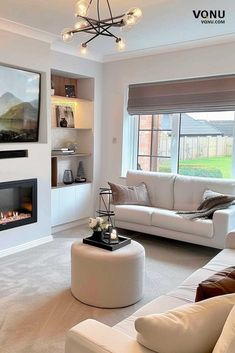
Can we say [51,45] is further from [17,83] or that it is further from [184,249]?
[184,249]

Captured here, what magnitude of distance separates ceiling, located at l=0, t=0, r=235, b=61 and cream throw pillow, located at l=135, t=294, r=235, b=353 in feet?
9.34

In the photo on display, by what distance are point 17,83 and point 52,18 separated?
878 millimetres

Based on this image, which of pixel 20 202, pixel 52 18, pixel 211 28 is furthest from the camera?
pixel 20 202

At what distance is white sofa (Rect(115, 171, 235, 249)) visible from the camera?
12.8 feet

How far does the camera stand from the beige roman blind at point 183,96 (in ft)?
14.9

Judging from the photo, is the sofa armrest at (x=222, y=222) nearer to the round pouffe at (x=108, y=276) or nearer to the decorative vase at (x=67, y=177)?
the round pouffe at (x=108, y=276)

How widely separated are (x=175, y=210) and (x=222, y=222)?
0.93m

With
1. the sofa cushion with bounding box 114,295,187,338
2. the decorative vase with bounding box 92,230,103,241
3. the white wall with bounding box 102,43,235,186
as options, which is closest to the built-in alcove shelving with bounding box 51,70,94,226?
the white wall with bounding box 102,43,235,186

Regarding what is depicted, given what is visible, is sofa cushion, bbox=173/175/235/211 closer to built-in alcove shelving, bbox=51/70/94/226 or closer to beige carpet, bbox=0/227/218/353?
beige carpet, bbox=0/227/218/353

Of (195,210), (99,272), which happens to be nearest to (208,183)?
→ (195,210)

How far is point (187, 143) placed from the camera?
5090 mm

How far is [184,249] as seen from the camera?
437 centimetres

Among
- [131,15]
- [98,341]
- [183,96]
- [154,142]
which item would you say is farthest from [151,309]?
[154,142]

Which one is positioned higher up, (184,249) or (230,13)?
(230,13)
